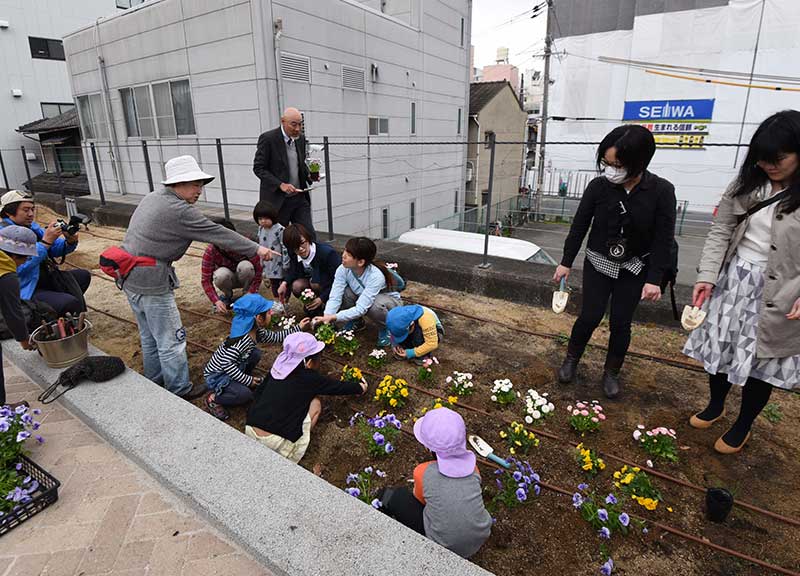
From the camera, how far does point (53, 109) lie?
2053cm

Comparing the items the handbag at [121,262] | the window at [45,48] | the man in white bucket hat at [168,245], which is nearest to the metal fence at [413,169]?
the man in white bucket hat at [168,245]

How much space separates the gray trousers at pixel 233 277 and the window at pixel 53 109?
2194cm

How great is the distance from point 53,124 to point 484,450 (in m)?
22.0

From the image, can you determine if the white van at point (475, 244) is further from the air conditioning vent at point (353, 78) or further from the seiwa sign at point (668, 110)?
the seiwa sign at point (668, 110)

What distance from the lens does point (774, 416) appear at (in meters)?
3.10

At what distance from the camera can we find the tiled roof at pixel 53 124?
16.9 meters

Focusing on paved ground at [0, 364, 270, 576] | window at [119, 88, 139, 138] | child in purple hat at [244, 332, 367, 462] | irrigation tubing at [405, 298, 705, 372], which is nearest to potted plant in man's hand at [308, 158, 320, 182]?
irrigation tubing at [405, 298, 705, 372]

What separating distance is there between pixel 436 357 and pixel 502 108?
23.7 metres

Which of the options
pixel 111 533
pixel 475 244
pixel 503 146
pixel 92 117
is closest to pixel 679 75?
pixel 503 146

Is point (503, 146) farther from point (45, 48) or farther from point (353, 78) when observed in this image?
point (45, 48)

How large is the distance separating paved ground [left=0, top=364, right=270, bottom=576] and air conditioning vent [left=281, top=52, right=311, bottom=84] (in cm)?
933

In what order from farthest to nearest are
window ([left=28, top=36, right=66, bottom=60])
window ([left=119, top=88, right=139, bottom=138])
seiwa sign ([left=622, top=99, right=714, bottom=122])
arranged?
seiwa sign ([left=622, top=99, right=714, bottom=122]) → window ([left=28, top=36, right=66, bottom=60]) → window ([left=119, top=88, right=139, bottom=138])

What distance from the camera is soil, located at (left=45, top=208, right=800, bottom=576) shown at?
84.7 inches

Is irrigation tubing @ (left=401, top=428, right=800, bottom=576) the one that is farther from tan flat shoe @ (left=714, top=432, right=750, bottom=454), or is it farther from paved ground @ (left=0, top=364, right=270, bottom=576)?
paved ground @ (left=0, top=364, right=270, bottom=576)
